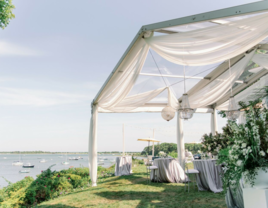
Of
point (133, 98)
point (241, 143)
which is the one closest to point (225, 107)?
point (133, 98)

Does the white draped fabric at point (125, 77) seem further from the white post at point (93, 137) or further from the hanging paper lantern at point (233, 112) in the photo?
the hanging paper lantern at point (233, 112)

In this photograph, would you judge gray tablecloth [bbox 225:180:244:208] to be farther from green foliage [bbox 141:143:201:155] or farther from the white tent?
green foliage [bbox 141:143:201:155]

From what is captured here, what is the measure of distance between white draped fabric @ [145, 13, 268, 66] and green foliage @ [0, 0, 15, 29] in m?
2.44

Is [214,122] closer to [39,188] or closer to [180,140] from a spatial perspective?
[180,140]

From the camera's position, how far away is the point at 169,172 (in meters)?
7.01

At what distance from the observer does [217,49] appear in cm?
332

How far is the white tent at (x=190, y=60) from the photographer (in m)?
2.87

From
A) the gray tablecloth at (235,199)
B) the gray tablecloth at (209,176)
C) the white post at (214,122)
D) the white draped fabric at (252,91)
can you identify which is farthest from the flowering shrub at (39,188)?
the white draped fabric at (252,91)

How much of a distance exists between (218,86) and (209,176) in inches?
108

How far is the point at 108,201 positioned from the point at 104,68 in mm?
6963

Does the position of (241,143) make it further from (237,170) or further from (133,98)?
(133,98)

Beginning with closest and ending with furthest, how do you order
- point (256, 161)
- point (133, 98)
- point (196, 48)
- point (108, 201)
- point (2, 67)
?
point (256, 161), point (196, 48), point (108, 201), point (133, 98), point (2, 67)

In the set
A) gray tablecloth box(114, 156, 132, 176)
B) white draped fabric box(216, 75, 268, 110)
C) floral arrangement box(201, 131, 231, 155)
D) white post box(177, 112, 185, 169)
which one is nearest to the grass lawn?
floral arrangement box(201, 131, 231, 155)

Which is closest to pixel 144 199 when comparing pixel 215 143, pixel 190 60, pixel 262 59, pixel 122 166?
pixel 215 143
